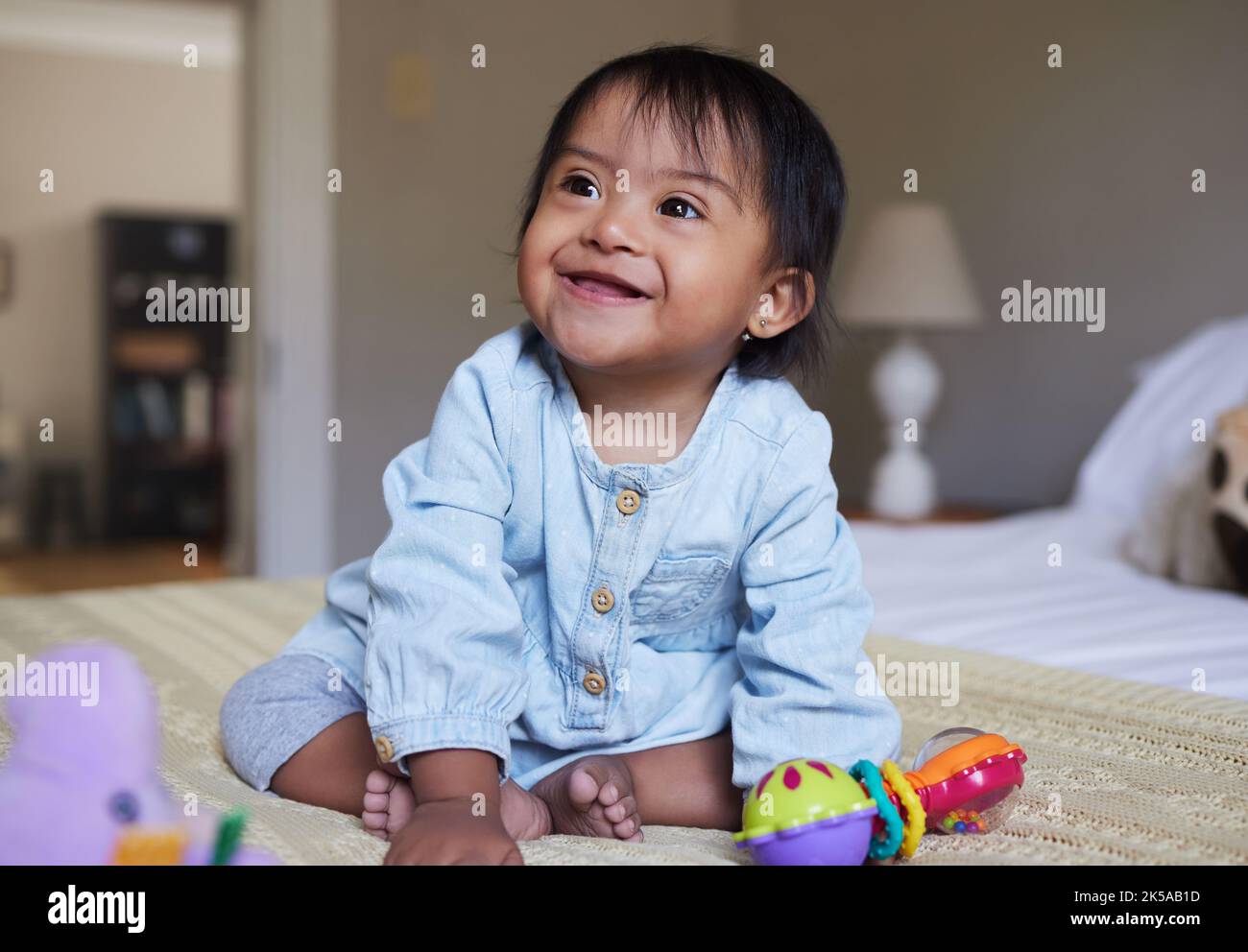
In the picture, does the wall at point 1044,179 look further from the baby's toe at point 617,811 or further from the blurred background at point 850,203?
the baby's toe at point 617,811

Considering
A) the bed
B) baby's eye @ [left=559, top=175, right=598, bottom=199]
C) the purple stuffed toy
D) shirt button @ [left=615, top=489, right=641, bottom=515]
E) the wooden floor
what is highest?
baby's eye @ [left=559, top=175, right=598, bottom=199]

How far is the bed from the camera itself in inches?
30.3

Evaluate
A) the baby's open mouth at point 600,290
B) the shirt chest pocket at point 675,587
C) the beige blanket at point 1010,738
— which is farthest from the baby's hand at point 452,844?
the baby's open mouth at point 600,290

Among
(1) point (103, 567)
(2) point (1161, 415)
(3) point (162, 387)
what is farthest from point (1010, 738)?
(3) point (162, 387)

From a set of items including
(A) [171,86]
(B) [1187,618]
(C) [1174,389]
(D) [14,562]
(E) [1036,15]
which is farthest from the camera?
(A) [171,86]

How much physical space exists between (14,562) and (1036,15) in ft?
16.0

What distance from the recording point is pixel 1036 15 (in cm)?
278

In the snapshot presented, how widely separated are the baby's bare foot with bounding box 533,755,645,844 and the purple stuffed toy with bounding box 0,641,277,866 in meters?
0.28

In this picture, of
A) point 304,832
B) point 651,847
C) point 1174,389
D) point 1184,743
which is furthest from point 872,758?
point 1174,389

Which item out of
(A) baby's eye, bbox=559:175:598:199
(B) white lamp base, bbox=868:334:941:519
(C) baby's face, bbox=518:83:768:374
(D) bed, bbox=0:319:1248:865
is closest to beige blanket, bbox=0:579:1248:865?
(D) bed, bbox=0:319:1248:865

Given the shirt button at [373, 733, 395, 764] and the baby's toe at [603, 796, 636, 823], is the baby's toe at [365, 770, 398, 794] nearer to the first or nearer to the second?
the shirt button at [373, 733, 395, 764]

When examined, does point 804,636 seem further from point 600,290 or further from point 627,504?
point 600,290

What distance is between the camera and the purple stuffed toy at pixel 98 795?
1.86ft
